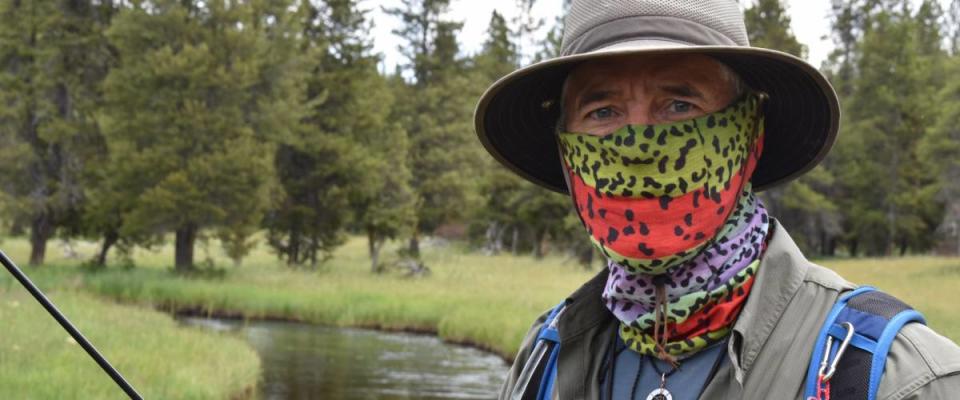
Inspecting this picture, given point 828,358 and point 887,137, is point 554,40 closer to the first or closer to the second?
point 887,137

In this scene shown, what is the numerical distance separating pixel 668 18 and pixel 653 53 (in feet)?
0.29

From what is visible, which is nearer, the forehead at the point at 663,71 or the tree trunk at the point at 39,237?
the forehead at the point at 663,71

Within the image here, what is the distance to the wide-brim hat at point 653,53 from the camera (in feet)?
6.99

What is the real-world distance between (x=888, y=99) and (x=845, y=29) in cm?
1291

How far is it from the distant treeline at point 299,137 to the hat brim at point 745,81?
2231 centimetres

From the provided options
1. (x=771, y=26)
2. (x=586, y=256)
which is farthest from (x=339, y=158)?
(x=771, y=26)

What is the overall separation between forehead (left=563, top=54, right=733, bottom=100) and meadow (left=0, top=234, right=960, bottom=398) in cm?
1224

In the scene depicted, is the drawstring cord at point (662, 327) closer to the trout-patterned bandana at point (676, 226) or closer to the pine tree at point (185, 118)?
the trout-patterned bandana at point (676, 226)

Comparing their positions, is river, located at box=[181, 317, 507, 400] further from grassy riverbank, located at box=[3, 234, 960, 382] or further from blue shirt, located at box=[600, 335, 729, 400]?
blue shirt, located at box=[600, 335, 729, 400]

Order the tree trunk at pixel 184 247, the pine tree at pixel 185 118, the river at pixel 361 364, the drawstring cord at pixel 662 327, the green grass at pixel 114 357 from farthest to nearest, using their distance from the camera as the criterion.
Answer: the tree trunk at pixel 184 247
the pine tree at pixel 185 118
the river at pixel 361 364
the green grass at pixel 114 357
the drawstring cord at pixel 662 327

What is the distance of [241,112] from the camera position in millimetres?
25969

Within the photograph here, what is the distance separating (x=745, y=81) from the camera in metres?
2.34

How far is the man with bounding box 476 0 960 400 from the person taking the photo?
6.59 ft

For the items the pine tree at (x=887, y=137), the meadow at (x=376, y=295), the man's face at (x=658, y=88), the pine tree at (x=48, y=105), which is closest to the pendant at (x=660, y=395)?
the man's face at (x=658, y=88)
